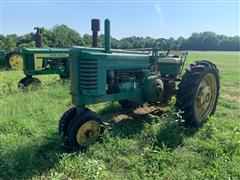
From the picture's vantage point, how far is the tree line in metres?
12.3

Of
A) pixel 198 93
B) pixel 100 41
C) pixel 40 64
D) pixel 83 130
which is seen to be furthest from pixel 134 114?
pixel 100 41

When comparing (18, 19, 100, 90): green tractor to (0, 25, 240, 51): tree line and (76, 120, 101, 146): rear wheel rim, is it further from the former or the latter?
(76, 120, 101, 146): rear wheel rim

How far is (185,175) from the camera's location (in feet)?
11.4

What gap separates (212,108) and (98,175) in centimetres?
323

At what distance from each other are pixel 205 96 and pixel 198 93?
0.20 meters

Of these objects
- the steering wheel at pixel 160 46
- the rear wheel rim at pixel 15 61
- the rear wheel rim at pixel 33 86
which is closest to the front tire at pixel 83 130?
the steering wheel at pixel 160 46

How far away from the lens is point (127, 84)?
4988 millimetres

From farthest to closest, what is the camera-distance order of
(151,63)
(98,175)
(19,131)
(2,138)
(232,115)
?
(232,115) < (151,63) < (19,131) < (2,138) < (98,175)

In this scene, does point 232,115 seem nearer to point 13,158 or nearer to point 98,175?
point 98,175

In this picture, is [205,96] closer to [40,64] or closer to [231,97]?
[231,97]

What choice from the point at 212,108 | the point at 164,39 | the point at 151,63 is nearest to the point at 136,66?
the point at 151,63

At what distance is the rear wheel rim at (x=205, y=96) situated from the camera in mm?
5344

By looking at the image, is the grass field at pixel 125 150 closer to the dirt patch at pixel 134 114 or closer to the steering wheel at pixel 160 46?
the dirt patch at pixel 134 114

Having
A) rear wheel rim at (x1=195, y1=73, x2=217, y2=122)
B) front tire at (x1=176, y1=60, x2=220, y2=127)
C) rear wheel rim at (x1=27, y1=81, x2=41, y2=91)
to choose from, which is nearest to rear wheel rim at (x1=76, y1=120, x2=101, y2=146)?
front tire at (x1=176, y1=60, x2=220, y2=127)
